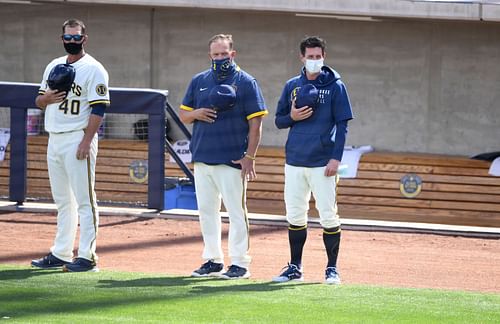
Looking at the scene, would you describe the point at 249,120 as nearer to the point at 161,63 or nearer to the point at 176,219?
the point at 176,219

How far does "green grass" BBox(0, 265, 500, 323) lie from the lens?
6.48 meters

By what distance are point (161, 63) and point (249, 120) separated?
10234mm

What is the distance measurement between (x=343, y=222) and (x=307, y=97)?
406 centimetres

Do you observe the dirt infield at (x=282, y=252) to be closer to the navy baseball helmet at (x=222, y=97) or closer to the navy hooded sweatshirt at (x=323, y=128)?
the navy hooded sweatshirt at (x=323, y=128)

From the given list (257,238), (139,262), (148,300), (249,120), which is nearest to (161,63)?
(257,238)

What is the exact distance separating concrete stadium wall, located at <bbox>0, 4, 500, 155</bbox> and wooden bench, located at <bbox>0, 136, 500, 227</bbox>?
0.98 meters

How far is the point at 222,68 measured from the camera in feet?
26.1

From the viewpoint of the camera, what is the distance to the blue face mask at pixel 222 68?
313 inches

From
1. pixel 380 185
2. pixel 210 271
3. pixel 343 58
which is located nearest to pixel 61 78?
pixel 210 271

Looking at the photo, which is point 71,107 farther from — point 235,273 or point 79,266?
point 235,273

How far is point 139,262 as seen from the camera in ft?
30.9

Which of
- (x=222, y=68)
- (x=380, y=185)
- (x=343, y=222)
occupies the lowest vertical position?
(x=343, y=222)

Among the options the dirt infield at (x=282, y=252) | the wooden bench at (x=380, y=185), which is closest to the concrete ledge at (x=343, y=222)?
the dirt infield at (x=282, y=252)

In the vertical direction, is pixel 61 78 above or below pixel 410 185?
above
